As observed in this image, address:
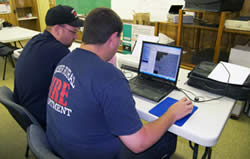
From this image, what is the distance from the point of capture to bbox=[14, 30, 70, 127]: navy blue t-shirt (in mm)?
1250

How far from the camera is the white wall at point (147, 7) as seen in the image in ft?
9.59

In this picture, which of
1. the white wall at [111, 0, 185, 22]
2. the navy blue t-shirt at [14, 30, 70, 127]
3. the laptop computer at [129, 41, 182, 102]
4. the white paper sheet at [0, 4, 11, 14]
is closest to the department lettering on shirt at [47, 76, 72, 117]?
the navy blue t-shirt at [14, 30, 70, 127]

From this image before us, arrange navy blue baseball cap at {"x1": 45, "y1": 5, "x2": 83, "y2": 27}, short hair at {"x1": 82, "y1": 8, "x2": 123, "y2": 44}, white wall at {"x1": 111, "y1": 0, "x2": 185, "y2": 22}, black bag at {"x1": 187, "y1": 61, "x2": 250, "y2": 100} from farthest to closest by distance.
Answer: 1. white wall at {"x1": 111, "y1": 0, "x2": 185, "y2": 22}
2. navy blue baseball cap at {"x1": 45, "y1": 5, "x2": 83, "y2": 27}
3. black bag at {"x1": 187, "y1": 61, "x2": 250, "y2": 100}
4. short hair at {"x1": 82, "y1": 8, "x2": 123, "y2": 44}

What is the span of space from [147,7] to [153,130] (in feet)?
8.66

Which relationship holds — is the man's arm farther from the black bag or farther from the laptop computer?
the black bag

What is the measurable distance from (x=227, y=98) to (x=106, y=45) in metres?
0.87

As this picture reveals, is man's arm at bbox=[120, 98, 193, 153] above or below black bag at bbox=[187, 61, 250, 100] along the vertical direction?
below

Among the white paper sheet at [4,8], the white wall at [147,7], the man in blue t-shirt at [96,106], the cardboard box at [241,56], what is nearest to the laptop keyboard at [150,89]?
the man in blue t-shirt at [96,106]

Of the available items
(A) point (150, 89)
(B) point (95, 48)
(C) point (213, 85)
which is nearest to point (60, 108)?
(B) point (95, 48)

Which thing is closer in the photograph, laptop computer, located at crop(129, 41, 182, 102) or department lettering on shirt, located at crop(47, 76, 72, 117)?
department lettering on shirt, located at crop(47, 76, 72, 117)

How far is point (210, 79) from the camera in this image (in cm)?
132

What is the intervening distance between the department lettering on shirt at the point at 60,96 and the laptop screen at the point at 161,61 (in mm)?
738

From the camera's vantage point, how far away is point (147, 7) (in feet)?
10.3

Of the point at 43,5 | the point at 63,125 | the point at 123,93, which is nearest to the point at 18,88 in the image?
the point at 63,125
